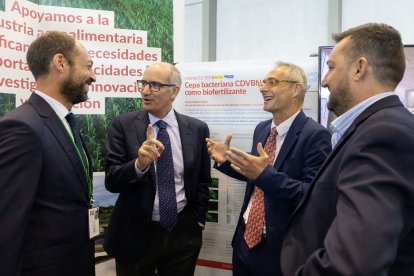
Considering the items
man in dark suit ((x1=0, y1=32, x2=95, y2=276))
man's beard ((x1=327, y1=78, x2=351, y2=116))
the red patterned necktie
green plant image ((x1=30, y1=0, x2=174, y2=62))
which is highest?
green plant image ((x1=30, y1=0, x2=174, y2=62))

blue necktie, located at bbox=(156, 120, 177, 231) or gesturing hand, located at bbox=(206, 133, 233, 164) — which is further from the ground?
gesturing hand, located at bbox=(206, 133, 233, 164)

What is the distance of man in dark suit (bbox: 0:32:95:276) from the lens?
4.48 ft

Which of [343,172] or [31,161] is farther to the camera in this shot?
[31,161]

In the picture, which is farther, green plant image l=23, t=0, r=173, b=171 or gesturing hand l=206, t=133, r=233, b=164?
green plant image l=23, t=0, r=173, b=171

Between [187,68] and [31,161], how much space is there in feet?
6.40

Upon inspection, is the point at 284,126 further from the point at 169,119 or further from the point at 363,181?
the point at 363,181

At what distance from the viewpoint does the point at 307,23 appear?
5.31 m

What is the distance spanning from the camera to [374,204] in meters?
0.97

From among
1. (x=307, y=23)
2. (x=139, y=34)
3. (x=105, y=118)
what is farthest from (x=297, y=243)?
→ (x=307, y=23)

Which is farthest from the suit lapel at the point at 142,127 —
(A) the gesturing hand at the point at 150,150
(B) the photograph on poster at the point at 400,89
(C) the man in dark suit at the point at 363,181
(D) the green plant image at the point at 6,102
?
(B) the photograph on poster at the point at 400,89

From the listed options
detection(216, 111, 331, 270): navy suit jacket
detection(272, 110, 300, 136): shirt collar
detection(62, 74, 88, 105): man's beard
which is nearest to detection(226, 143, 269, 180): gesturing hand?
detection(216, 111, 331, 270): navy suit jacket

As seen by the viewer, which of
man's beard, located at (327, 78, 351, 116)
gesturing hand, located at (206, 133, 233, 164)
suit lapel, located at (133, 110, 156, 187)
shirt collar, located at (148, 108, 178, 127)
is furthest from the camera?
shirt collar, located at (148, 108, 178, 127)

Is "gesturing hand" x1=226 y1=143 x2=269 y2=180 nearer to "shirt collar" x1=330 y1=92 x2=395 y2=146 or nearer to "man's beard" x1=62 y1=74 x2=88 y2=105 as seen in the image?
"shirt collar" x1=330 y1=92 x2=395 y2=146

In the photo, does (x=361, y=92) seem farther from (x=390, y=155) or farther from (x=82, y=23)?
(x=82, y=23)
